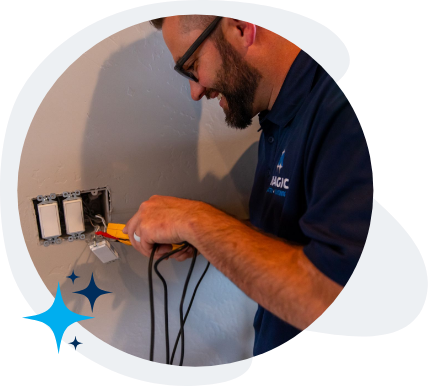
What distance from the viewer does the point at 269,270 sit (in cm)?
48

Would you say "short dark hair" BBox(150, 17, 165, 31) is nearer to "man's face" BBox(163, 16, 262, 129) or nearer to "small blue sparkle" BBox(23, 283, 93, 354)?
"man's face" BBox(163, 16, 262, 129)

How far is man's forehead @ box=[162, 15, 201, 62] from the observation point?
62 centimetres

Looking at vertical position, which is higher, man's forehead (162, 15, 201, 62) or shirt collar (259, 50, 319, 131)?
man's forehead (162, 15, 201, 62)

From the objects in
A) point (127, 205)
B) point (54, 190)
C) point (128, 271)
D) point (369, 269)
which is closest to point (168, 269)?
point (128, 271)

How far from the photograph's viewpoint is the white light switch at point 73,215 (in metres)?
0.67

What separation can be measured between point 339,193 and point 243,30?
0.39 metres

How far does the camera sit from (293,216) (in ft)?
1.99

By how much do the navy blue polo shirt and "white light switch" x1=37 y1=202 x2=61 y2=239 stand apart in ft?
1.62

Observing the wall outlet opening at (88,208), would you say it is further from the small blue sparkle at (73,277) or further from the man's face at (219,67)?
the man's face at (219,67)

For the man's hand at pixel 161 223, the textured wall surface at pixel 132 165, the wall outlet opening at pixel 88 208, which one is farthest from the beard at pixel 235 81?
the wall outlet opening at pixel 88 208

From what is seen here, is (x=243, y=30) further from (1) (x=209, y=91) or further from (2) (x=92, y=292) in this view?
(2) (x=92, y=292)

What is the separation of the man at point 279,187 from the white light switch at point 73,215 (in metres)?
0.13

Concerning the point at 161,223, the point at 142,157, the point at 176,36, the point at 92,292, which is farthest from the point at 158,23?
the point at 92,292

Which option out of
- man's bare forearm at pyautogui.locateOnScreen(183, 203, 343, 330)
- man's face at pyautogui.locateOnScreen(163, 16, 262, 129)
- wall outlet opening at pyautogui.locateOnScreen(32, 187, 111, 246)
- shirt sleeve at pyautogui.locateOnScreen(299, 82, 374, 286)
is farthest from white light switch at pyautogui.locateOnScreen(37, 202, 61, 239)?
shirt sleeve at pyautogui.locateOnScreen(299, 82, 374, 286)
